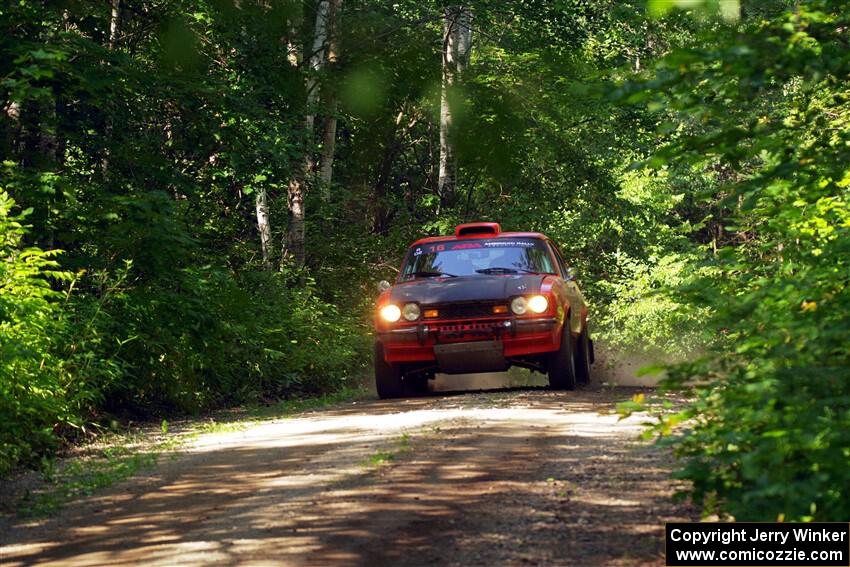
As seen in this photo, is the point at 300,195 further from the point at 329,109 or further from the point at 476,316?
the point at 476,316

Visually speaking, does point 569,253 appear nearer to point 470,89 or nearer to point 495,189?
point 495,189

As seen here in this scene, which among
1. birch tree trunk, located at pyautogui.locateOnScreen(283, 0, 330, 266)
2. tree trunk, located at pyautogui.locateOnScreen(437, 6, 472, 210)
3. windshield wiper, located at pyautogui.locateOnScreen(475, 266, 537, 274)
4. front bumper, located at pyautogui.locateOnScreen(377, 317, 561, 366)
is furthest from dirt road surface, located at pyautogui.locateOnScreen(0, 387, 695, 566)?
tree trunk, located at pyautogui.locateOnScreen(437, 6, 472, 210)

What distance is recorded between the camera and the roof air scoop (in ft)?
55.8

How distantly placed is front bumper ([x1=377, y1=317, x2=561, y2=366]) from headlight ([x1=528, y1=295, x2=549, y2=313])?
112mm

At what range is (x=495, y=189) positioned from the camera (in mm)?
29656

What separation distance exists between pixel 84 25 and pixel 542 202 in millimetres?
12407

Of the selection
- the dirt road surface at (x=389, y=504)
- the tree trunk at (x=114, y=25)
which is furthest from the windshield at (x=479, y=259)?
the tree trunk at (x=114, y=25)

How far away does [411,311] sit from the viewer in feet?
49.8

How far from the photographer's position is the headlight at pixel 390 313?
50.0 feet

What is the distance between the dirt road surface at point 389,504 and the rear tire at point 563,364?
382cm

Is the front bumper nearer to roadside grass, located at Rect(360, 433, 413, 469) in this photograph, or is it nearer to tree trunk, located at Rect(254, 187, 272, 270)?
Result: roadside grass, located at Rect(360, 433, 413, 469)

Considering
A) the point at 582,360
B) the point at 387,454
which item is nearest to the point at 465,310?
the point at 582,360

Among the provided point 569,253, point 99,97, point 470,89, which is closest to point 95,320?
point 99,97

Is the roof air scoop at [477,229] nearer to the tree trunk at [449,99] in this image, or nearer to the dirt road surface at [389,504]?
the dirt road surface at [389,504]
